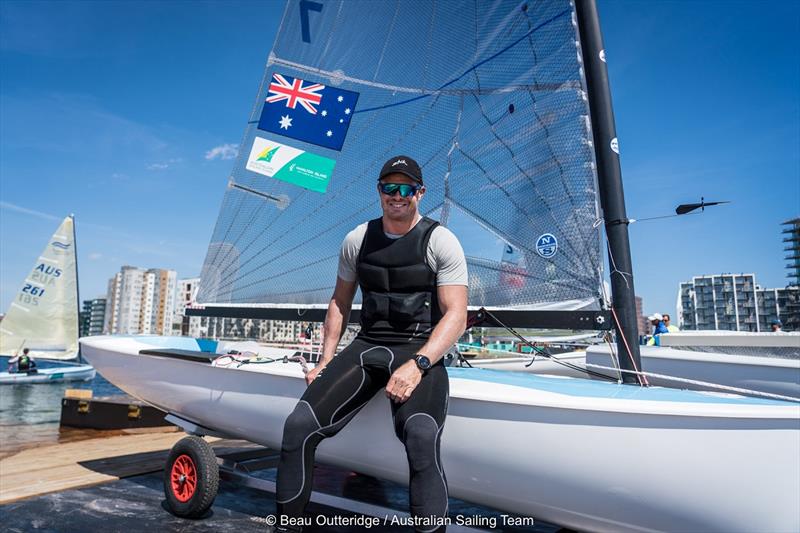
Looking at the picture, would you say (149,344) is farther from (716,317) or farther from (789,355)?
(716,317)

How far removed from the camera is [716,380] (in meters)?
5.12

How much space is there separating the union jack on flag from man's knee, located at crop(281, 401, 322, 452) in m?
3.30

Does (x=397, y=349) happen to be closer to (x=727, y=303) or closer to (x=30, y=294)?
(x=30, y=294)

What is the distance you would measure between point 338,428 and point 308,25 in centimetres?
445

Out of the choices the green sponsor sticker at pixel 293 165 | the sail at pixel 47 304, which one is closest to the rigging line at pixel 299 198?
the green sponsor sticker at pixel 293 165

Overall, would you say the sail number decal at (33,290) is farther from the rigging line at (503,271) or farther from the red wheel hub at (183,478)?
the rigging line at (503,271)

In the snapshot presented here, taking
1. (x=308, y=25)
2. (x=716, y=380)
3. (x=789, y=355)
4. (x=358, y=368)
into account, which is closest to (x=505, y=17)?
(x=308, y=25)

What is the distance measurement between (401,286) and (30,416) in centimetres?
1299

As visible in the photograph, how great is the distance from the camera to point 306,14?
5160mm

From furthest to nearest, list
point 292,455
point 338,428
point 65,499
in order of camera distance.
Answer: point 65,499 < point 338,428 < point 292,455

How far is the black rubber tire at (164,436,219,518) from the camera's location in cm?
260

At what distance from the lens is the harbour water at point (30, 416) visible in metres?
6.53

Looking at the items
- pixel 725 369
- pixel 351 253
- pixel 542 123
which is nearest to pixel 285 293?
pixel 351 253

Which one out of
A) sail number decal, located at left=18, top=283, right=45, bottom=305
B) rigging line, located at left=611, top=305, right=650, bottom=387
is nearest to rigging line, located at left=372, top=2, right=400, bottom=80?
rigging line, located at left=611, top=305, right=650, bottom=387
